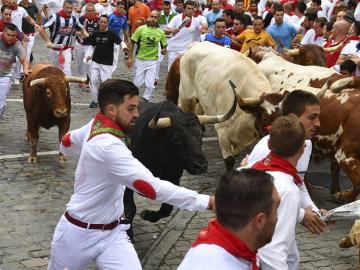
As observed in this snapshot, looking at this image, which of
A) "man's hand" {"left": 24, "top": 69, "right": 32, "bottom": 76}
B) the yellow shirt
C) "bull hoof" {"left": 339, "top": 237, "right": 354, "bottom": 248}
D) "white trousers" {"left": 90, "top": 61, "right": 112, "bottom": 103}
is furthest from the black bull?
"white trousers" {"left": 90, "top": 61, "right": 112, "bottom": 103}

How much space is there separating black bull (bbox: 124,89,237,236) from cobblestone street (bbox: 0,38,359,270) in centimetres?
51

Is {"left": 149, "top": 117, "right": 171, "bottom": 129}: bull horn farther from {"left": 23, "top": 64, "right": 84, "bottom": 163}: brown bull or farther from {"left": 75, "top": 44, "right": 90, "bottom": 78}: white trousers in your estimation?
{"left": 75, "top": 44, "right": 90, "bottom": 78}: white trousers

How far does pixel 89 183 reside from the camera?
16.1ft

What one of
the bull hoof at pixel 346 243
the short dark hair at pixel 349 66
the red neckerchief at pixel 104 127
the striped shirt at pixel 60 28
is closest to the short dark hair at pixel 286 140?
the red neckerchief at pixel 104 127

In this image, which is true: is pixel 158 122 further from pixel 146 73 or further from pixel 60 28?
pixel 60 28

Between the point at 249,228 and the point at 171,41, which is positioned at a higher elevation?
the point at 249,228

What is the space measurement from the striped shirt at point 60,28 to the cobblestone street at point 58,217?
362 cm

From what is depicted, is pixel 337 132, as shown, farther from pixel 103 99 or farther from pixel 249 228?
pixel 249 228

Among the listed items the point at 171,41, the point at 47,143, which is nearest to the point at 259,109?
the point at 47,143

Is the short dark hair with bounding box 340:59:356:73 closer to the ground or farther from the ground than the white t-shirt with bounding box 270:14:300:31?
farther from the ground

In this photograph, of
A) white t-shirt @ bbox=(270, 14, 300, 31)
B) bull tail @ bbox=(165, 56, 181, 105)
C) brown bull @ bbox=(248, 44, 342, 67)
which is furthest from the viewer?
white t-shirt @ bbox=(270, 14, 300, 31)

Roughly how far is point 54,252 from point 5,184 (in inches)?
180

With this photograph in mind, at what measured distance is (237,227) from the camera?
121 inches

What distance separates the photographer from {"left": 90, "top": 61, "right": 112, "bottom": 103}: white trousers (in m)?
14.4
